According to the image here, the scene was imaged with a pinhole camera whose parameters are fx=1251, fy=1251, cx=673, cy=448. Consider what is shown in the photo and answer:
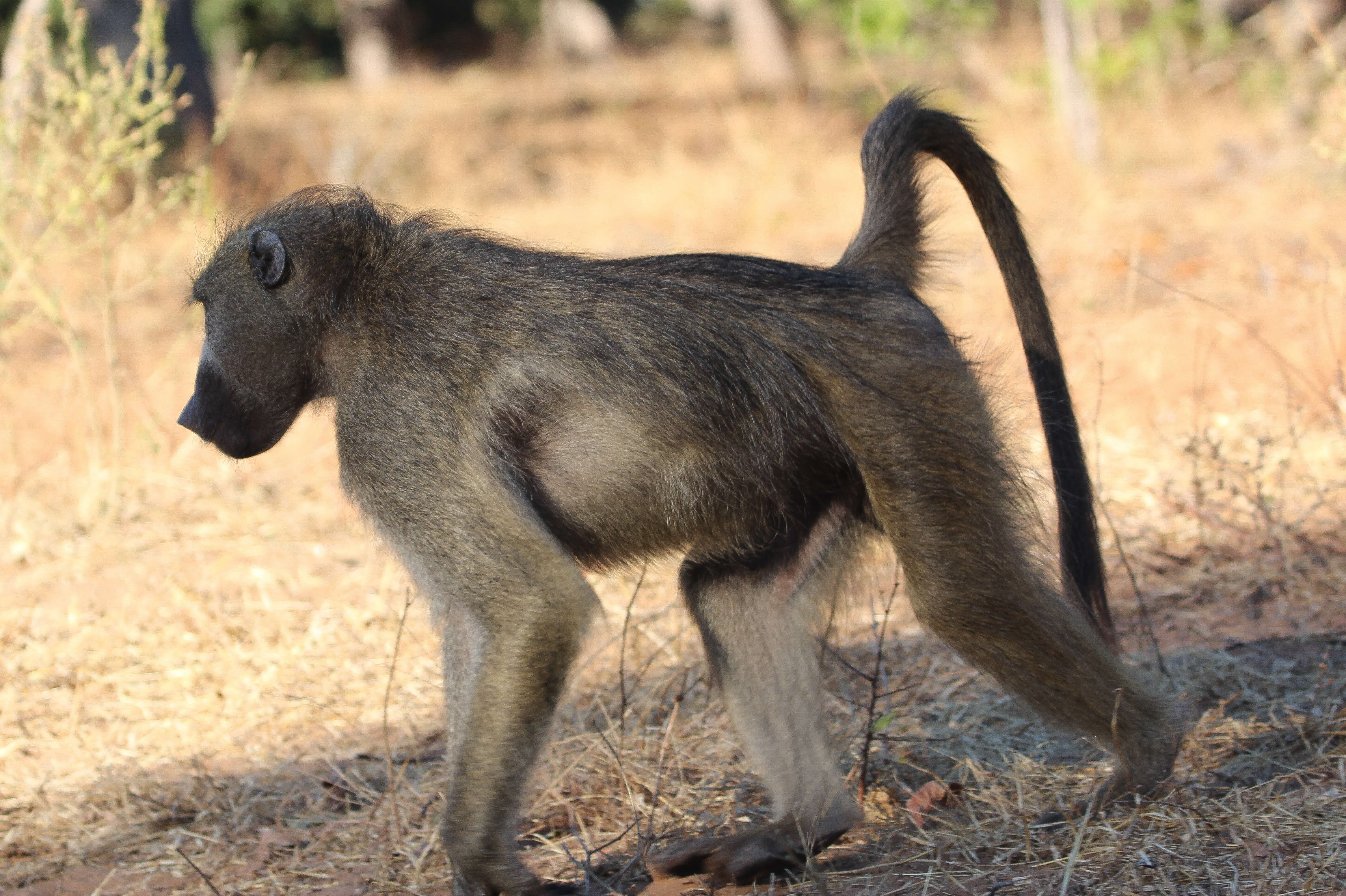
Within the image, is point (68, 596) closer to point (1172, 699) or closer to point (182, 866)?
point (182, 866)

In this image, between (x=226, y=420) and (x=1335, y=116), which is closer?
(x=226, y=420)

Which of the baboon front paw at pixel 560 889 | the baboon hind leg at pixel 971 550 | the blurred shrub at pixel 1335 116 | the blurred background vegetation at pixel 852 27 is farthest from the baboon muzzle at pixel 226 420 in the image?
the blurred shrub at pixel 1335 116

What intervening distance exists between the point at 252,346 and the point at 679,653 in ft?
4.87

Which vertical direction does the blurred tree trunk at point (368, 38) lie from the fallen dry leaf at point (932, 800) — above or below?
above

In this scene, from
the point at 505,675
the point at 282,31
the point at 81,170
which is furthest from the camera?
the point at 282,31

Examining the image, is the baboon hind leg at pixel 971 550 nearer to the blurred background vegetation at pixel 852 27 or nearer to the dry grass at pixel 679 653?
the dry grass at pixel 679 653

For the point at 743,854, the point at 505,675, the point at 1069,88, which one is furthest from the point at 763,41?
the point at 505,675

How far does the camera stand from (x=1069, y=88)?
852 centimetres

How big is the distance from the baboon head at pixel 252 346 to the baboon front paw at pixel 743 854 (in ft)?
3.99

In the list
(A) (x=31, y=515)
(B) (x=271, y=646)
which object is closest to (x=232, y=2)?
(A) (x=31, y=515)

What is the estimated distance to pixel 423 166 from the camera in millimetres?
12758

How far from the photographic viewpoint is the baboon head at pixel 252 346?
8.59 ft

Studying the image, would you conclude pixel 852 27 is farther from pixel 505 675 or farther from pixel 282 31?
pixel 282 31

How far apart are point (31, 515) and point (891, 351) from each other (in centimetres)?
410
